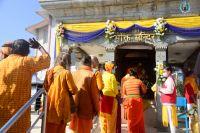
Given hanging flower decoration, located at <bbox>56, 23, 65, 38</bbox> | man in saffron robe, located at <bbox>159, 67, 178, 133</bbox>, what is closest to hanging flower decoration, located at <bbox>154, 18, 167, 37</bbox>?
man in saffron robe, located at <bbox>159, 67, 178, 133</bbox>

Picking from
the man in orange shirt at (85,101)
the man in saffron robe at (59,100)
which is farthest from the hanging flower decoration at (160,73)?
the man in saffron robe at (59,100)

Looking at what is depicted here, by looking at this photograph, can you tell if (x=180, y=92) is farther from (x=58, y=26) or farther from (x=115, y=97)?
(x=115, y=97)

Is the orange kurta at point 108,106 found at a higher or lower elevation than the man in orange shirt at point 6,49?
lower

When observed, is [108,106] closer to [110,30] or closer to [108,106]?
[108,106]

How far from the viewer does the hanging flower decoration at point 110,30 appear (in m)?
9.55

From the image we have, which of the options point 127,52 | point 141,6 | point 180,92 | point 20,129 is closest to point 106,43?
point 141,6

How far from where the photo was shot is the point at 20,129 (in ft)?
10.7

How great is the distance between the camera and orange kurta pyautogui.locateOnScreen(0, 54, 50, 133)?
325 cm

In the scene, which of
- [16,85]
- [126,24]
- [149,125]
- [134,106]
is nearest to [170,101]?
[134,106]

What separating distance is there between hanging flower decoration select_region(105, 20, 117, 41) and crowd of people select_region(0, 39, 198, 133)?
3.00m

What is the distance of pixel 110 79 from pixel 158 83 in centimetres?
293

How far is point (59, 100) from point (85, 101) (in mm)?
734

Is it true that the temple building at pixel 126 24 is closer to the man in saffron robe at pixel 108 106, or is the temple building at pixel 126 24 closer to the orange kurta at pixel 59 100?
the man in saffron robe at pixel 108 106

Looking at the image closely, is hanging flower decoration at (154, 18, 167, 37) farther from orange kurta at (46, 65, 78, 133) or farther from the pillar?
orange kurta at (46, 65, 78, 133)
